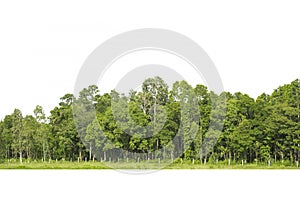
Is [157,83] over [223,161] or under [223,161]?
over

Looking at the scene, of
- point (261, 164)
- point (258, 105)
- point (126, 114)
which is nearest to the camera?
point (126, 114)

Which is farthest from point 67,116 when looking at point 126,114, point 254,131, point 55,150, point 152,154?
point 254,131

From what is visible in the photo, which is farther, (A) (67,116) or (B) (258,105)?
(A) (67,116)

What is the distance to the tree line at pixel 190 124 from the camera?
22031 mm

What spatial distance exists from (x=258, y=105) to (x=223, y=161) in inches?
167

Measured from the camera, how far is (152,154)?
76.8 ft

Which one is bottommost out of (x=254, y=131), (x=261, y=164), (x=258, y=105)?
(x=261, y=164)

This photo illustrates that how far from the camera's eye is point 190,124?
23.7 meters

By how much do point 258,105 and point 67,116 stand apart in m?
13.3

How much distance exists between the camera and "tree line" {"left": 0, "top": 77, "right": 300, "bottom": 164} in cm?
2203

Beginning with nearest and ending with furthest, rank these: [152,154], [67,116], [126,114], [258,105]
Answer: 1. [126,114]
2. [152,154]
3. [258,105]
4. [67,116]

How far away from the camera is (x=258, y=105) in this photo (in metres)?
26.6

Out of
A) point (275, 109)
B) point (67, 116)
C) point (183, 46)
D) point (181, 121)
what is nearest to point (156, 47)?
point (183, 46)

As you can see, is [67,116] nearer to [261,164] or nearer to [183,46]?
[261,164]
